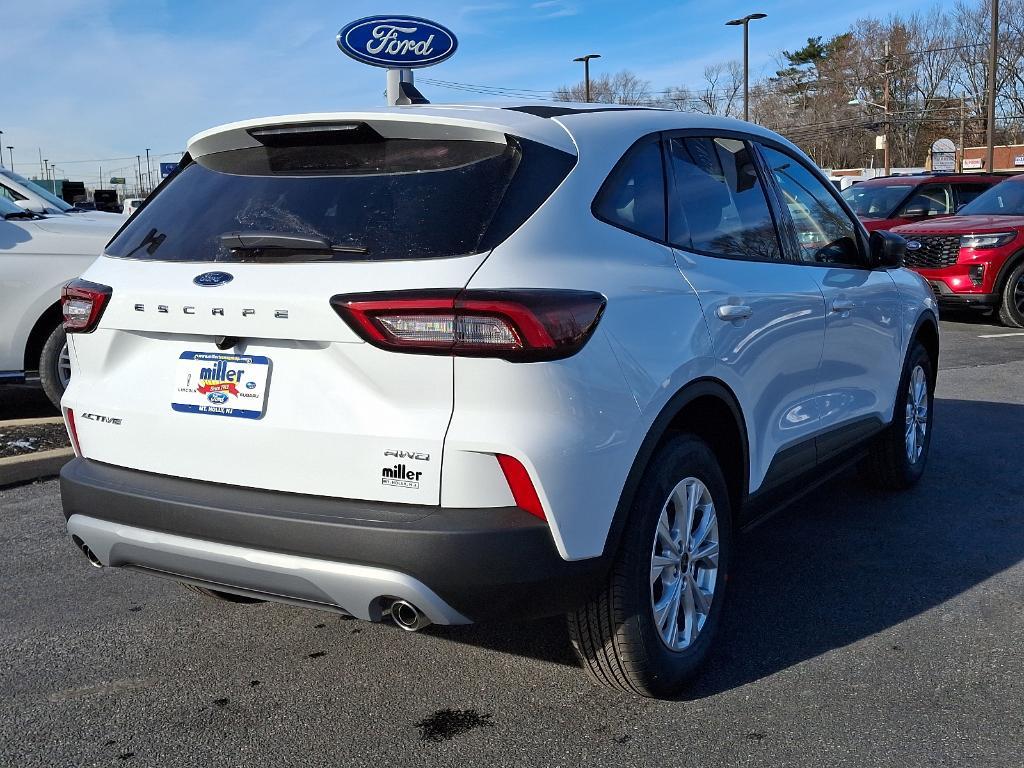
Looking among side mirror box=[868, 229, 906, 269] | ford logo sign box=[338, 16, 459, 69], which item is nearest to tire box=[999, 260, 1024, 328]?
ford logo sign box=[338, 16, 459, 69]

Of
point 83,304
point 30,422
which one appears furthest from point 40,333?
point 83,304

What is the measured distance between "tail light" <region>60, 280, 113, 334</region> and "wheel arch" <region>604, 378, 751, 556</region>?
1597 mm

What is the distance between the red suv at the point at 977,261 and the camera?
12633 mm

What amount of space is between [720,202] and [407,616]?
73.0 inches

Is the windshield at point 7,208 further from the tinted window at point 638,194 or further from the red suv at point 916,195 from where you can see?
the red suv at point 916,195

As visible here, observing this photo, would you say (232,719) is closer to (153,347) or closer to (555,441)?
(153,347)

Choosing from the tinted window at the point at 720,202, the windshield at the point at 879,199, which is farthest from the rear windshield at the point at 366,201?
the windshield at the point at 879,199

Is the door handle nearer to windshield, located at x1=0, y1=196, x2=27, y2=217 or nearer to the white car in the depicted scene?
the white car

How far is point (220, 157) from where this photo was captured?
3379 millimetres

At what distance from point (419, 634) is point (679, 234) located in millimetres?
1620

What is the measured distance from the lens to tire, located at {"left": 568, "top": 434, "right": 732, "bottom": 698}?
118 inches

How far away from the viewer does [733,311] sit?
3482mm

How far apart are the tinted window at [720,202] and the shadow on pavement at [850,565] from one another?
4.23 feet

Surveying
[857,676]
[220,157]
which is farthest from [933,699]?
[220,157]
